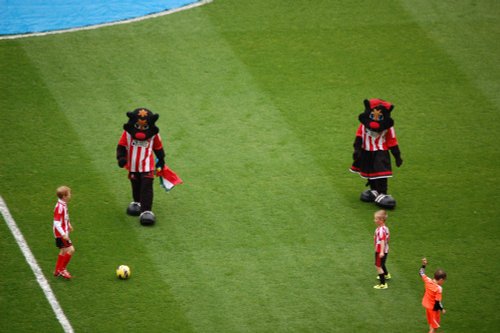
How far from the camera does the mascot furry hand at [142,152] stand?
566 inches

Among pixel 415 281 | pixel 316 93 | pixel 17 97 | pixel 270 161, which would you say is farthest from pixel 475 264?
pixel 17 97

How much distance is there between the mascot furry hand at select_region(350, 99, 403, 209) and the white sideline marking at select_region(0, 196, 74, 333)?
5.38m

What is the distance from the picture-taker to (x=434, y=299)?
12.2 m

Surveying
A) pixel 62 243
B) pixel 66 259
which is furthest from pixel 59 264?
pixel 62 243

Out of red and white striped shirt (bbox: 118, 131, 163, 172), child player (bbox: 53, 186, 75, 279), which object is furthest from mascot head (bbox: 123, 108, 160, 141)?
child player (bbox: 53, 186, 75, 279)

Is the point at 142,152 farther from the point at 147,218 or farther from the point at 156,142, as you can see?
the point at 147,218

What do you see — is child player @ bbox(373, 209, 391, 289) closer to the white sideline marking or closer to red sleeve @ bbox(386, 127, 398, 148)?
red sleeve @ bbox(386, 127, 398, 148)

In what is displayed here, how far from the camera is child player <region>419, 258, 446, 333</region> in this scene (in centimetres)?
1212

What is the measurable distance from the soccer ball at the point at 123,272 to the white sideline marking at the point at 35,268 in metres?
0.98

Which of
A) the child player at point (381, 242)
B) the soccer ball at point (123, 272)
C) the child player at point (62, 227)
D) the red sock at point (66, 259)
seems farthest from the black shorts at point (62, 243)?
the child player at point (381, 242)

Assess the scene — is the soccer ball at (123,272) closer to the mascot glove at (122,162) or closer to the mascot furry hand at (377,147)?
the mascot glove at (122,162)

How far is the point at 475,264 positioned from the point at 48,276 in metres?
6.44

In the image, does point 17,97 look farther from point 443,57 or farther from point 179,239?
point 443,57

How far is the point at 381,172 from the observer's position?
15109mm
